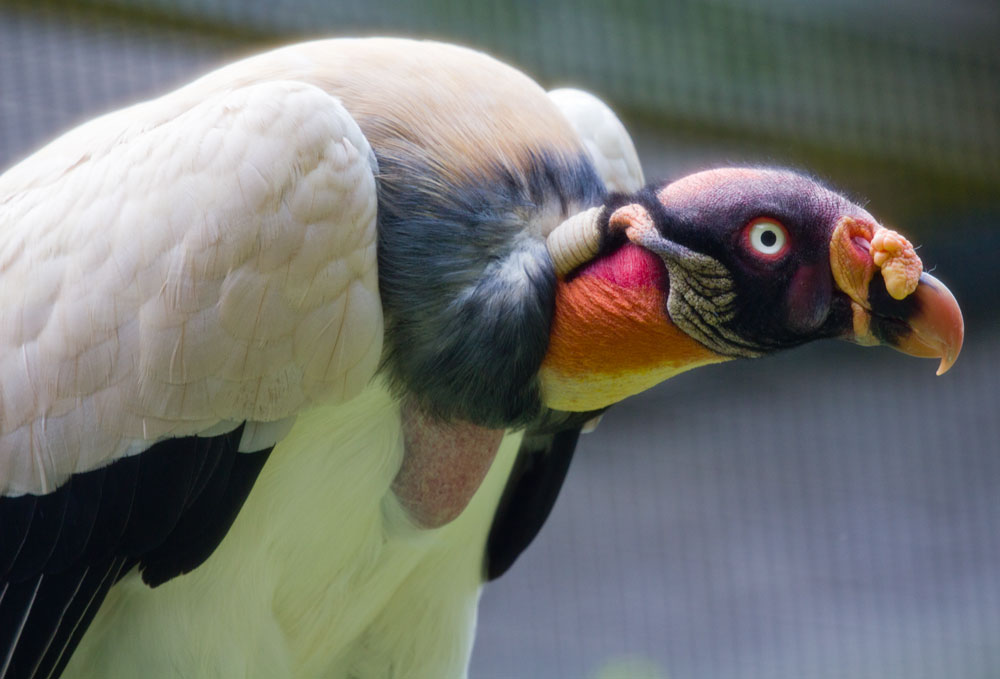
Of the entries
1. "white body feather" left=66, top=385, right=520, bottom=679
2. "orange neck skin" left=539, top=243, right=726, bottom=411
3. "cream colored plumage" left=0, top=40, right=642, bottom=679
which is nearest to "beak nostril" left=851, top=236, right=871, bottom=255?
"orange neck skin" left=539, top=243, right=726, bottom=411

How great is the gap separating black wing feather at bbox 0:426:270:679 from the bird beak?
117 cm

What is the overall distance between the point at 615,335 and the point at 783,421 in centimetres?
630

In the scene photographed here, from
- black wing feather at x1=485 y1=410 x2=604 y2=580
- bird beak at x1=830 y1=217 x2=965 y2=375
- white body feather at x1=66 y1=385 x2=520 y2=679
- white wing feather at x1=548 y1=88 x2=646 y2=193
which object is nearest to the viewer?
bird beak at x1=830 y1=217 x2=965 y2=375

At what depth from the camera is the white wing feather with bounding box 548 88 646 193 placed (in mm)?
3162

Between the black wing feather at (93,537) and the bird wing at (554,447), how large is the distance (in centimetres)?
77

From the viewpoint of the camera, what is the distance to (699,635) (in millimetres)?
7812

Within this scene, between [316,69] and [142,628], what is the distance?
4.01 ft

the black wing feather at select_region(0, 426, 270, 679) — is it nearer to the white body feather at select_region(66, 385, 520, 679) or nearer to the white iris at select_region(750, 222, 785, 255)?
the white body feather at select_region(66, 385, 520, 679)

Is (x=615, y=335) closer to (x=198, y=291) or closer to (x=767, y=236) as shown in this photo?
(x=767, y=236)

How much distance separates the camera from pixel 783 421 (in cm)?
862

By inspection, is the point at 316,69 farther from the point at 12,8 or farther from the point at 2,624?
the point at 12,8

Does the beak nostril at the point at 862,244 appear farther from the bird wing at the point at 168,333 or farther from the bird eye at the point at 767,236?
the bird wing at the point at 168,333

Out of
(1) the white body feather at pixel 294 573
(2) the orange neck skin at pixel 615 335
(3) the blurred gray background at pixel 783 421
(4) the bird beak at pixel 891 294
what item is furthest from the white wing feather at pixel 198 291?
(3) the blurred gray background at pixel 783 421

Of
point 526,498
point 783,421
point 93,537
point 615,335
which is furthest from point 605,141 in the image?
point 783,421
